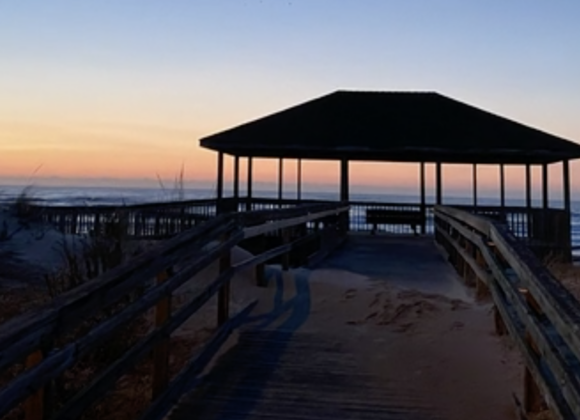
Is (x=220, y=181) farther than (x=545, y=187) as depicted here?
No

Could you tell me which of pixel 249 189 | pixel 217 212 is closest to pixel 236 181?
pixel 249 189

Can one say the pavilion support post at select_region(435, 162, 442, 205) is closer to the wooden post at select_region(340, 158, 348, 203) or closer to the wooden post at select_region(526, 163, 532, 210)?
the wooden post at select_region(526, 163, 532, 210)

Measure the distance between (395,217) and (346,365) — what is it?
15040 mm

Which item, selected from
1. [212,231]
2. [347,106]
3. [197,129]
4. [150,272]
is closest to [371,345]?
[212,231]

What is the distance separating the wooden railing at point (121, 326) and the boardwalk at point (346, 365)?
0.75 feet

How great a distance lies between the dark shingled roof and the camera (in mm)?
17234

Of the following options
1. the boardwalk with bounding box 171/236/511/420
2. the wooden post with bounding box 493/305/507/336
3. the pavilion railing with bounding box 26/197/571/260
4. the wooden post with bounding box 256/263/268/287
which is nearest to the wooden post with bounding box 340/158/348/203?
the pavilion railing with bounding box 26/197/571/260

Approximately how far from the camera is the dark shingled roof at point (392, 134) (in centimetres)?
1723

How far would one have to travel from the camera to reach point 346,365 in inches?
195

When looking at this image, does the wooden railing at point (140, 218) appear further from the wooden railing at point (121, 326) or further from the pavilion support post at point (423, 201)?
the pavilion support post at point (423, 201)

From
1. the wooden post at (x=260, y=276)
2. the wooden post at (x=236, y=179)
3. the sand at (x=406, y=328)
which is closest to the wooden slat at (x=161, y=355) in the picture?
the sand at (x=406, y=328)

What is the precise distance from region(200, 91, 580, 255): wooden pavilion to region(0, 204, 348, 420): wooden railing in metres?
10.7

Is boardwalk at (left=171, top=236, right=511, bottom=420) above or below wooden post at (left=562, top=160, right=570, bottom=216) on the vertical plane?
below

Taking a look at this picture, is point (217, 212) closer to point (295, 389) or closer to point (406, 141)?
point (406, 141)
